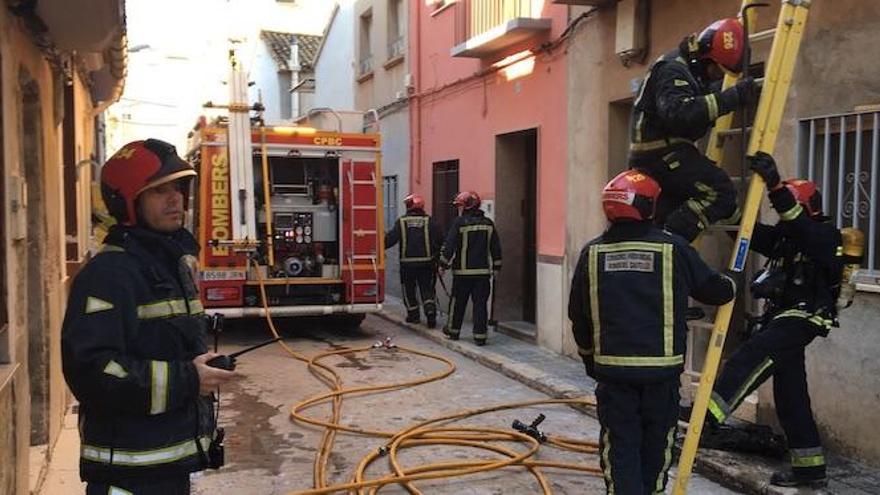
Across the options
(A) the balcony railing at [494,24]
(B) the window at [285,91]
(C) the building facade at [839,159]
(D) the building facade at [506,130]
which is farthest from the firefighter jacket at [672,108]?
(B) the window at [285,91]

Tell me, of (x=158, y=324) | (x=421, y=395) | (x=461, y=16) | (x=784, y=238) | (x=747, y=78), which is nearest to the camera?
(x=158, y=324)

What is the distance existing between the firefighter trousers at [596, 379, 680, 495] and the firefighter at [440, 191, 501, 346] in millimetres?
5939

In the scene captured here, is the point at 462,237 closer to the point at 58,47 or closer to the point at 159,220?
the point at 58,47

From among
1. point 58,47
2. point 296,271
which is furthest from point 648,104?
point 296,271

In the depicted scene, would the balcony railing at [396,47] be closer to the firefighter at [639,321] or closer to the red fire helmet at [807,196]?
the red fire helmet at [807,196]

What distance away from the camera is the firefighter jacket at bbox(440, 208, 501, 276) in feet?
32.4

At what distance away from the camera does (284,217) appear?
10469mm

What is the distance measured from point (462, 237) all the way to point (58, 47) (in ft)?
17.8

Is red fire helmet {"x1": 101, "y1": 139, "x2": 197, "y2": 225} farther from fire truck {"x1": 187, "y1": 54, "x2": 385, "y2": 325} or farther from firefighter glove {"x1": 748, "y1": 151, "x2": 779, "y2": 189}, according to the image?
fire truck {"x1": 187, "y1": 54, "x2": 385, "y2": 325}

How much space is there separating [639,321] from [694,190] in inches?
33.3

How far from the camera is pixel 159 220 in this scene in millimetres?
2598

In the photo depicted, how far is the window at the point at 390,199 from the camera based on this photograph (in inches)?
594

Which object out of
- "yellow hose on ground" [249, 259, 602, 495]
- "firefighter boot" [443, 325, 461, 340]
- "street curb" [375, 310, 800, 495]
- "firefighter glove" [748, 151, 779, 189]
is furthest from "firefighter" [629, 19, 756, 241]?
"firefighter boot" [443, 325, 461, 340]

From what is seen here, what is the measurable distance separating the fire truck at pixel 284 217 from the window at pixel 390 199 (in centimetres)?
436
